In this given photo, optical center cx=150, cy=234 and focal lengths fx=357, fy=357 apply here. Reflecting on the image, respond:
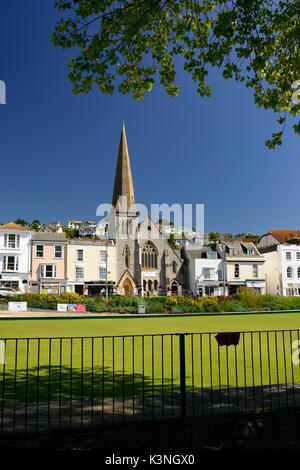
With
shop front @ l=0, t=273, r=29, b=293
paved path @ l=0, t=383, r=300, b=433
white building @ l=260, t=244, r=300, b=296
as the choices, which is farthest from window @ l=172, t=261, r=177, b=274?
paved path @ l=0, t=383, r=300, b=433

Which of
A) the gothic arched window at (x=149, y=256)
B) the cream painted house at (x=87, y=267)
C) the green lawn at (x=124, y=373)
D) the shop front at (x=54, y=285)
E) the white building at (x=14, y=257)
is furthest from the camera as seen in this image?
the gothic arched window at (x=149, y=256)

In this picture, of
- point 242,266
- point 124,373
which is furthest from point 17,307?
point 242,266

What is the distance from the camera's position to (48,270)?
173 feet

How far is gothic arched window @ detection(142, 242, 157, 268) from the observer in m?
60.6

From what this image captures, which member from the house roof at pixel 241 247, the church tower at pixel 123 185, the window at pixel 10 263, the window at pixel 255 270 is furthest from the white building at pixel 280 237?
the window at pixel 10 263

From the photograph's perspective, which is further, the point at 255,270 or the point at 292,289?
the point at 255,270

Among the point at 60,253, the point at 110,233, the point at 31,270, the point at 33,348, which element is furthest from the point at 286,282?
→ the point at 33,348

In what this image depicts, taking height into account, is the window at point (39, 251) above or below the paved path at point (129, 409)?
above

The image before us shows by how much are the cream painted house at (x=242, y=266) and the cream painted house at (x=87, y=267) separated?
19106 millimetres

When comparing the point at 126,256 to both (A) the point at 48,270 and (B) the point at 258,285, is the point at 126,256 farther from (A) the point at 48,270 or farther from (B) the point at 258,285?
(B) the point at 258,285

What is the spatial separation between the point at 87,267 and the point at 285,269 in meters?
32.3

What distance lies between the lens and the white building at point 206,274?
191 ft

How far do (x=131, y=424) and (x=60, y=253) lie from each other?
5067 cm

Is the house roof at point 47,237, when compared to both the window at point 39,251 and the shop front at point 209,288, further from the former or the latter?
the shop front at point 209,288
